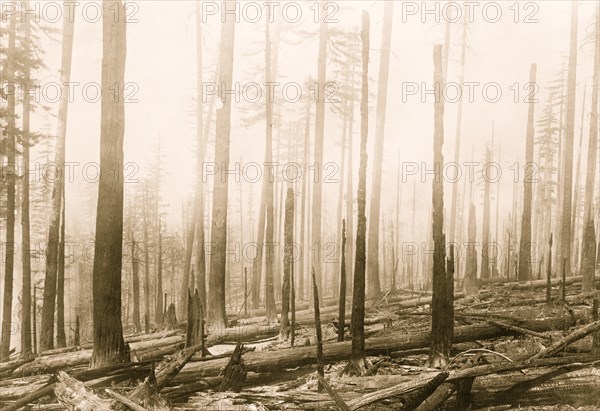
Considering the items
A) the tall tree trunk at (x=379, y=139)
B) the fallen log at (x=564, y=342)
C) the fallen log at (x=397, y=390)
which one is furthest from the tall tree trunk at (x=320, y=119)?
the fallen log at (x=397, y=390)

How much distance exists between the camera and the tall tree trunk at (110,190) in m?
6.12

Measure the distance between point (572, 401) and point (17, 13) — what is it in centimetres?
1744

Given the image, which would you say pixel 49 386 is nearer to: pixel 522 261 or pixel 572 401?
pixel 572 401

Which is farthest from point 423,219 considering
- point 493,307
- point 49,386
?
point 49,386

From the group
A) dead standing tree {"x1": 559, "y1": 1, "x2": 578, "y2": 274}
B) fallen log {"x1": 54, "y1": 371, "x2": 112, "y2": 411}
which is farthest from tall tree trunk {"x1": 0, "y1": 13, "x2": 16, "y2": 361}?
dead standing tree {"x1": 559, "y1": 1, "x2": 578, "y2": 274}

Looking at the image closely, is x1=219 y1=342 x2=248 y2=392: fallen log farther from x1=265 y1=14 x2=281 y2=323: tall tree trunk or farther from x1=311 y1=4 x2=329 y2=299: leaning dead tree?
x1=311 y1=4 x2=329 y2=299: leaning dead tree

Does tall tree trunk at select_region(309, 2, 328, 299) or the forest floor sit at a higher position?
tall tree trunk at select_region(309, 2, 328, 299)

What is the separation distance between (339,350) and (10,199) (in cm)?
1180

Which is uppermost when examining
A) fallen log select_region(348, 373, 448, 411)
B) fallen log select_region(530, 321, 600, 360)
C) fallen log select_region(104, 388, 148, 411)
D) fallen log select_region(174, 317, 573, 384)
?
fallen log select_region(530, 321, 600, 360)

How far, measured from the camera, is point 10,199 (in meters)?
13.1

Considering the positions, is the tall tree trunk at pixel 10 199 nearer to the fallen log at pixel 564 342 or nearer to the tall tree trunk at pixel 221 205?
the tall tree trunk at pixel 221 205

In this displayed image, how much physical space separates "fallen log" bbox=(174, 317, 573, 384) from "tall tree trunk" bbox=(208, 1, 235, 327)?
4.25 metres

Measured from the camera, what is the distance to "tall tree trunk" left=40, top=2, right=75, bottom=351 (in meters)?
11.5

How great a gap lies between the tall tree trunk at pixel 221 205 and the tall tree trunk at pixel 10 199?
6.72 metres
